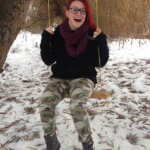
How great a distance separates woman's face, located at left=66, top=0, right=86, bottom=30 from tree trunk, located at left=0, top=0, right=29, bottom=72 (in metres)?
1.41

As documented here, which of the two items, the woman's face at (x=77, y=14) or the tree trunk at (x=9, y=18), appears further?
the tree trunk at (x=9, y=18)

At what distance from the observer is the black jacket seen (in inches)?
61.5

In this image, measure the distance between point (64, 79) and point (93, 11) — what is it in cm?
207

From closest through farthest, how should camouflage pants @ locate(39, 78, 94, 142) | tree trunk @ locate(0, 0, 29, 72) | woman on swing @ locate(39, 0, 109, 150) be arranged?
camouflage pants @ locate(39, 78, 94, 142) < woman on swing @ locate(39, 0, 109, 150) < tree trunk @ locate(0, 0, 29, 72)

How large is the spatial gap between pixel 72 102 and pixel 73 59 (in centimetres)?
50

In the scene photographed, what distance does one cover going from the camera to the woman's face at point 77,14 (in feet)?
5.10

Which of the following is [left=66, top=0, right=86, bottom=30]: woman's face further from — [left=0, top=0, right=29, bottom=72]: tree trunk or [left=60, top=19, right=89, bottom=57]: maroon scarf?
[left=0, top=0, right=29, bottom=72]: tree trunk

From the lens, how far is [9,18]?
2.53 metres

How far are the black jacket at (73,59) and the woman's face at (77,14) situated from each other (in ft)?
0.54

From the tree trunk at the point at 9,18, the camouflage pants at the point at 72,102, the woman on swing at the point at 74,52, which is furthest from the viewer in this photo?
the tree trunk at the point at 9,18

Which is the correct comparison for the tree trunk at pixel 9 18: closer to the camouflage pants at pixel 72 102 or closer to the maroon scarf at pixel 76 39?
the maroon scarf at pixel 76 39

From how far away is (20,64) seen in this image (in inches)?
203

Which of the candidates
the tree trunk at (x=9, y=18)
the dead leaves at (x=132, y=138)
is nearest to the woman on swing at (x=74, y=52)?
the dead leaves at (x=132, y=138)

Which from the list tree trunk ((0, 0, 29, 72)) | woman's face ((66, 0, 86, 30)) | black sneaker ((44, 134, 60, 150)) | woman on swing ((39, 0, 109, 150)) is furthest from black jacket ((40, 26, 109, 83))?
tree trunk ((0, 0, 29, 72))
